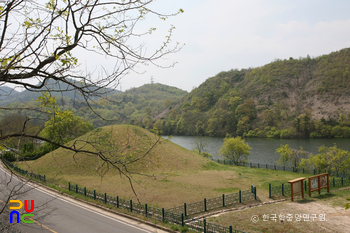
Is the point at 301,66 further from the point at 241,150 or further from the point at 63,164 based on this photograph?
the point at 63,164

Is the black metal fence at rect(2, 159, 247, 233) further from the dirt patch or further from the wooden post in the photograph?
the wooden post

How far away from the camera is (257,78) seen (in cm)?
12962

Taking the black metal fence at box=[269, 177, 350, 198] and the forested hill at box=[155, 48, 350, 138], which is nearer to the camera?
the black metal fence at box=[269, 177, 350, 198]

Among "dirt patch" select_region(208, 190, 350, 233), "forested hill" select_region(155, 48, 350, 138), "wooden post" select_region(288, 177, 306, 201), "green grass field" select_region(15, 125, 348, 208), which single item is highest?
"forested hill" select_region(155, 48, 350, 138)

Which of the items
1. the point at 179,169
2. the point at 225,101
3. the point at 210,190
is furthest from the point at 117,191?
the point at 225,101

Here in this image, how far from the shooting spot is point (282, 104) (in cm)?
9700

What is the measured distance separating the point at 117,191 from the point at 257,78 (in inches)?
4827

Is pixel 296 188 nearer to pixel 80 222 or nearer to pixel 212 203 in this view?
pixel 212 203

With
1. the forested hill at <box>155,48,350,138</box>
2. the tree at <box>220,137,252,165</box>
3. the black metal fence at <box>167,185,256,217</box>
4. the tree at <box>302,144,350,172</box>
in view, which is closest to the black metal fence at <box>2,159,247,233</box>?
the black metal fence at <box>167,185,256,217</box>

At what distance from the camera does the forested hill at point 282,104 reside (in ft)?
241

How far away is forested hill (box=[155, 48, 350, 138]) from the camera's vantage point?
73.3 m

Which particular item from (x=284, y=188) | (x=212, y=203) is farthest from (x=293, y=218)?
(x=284, y=188)

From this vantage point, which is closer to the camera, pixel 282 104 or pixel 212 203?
pixel 212 203

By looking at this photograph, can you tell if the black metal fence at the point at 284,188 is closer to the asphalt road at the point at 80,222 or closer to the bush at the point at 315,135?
the asphalt road at the point at 80,222
